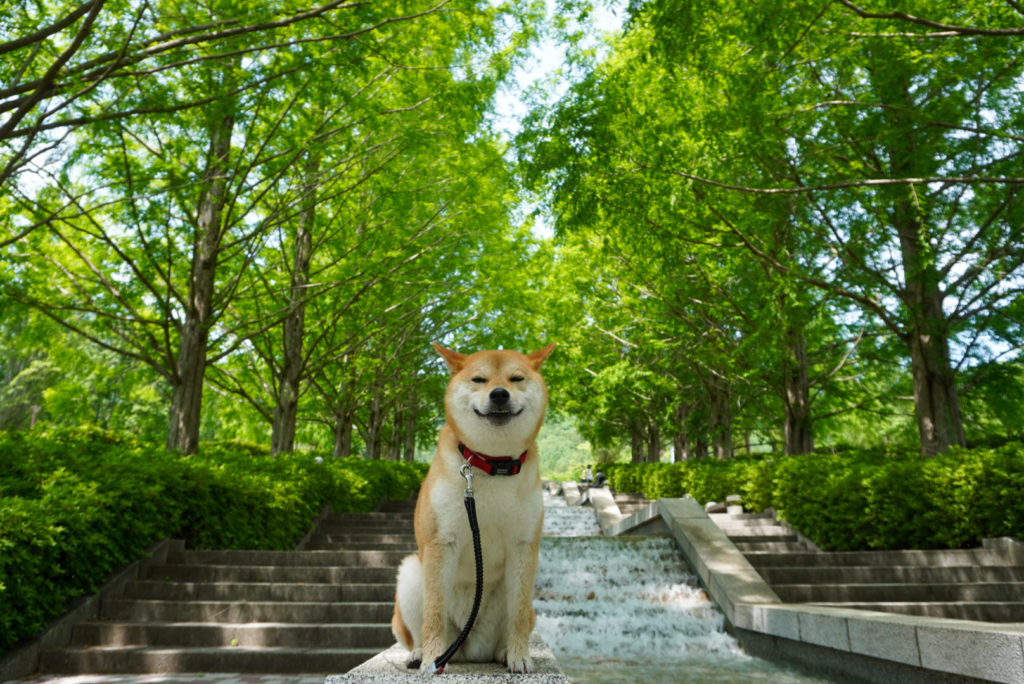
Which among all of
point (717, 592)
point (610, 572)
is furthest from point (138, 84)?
point (717, 592)

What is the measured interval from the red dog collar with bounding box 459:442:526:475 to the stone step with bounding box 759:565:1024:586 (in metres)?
7.27

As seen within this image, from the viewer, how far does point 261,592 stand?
279 inches

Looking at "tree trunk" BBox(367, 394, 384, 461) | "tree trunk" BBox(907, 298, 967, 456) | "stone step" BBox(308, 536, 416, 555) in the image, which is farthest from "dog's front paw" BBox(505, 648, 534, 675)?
"tree trunk" BBox(367, 394, 384, 461)

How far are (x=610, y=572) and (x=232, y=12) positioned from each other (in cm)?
863

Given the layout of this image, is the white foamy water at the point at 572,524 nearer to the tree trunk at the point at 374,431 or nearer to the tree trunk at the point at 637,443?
the tree trunk at the point at 374,431

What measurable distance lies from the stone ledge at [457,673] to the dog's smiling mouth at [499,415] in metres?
0.86

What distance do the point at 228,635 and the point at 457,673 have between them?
196 inches

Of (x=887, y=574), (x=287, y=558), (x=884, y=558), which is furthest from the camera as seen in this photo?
(x=884, y=558)

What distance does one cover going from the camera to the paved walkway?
5227mm

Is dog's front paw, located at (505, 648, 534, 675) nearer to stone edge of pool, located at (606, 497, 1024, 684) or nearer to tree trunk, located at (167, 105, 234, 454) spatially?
stone edge of pool, located at (606, 497, 1024, 684)

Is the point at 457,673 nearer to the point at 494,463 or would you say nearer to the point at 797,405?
the point at 494,463

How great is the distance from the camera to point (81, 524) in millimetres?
6000

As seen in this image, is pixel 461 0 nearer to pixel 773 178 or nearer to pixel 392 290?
pixel 773 178

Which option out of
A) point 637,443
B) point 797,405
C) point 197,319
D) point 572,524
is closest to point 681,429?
point 637,443
